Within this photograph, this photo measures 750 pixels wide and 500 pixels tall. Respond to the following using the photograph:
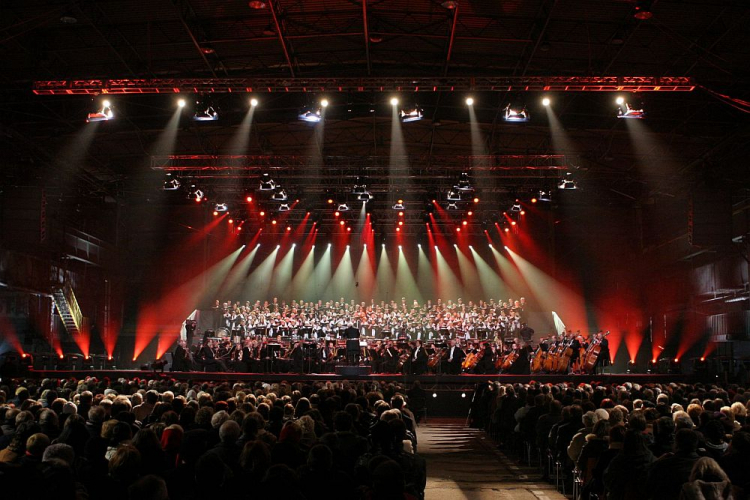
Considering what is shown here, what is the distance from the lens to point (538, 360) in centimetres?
2327

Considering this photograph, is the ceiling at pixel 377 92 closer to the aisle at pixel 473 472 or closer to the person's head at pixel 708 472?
the aisle at pixel 473 472

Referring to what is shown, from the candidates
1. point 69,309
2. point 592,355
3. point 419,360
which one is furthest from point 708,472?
point 69,309

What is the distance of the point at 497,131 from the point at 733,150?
21.9ft

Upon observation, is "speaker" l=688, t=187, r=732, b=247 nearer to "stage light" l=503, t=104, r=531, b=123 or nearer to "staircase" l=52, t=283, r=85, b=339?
"stage light" l=503, t=104, r=531, b=123

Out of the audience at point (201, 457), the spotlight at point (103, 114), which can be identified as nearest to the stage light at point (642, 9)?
the audience at point (201, 457)

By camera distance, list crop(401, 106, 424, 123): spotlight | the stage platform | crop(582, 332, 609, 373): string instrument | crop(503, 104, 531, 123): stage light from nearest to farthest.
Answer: crop(503, 104, 531, 123): stage light, crop(401, 106, 424, 123): spotlight, the stage platform, crop(582, 332, 609, 373): string instrument

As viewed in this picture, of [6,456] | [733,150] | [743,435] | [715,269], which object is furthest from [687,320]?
[6,456]

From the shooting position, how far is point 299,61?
19.6 meters

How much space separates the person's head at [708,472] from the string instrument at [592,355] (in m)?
18.3

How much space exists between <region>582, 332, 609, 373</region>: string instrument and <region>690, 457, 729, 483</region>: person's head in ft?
60.1

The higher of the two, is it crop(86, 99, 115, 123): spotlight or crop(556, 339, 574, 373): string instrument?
crop(86, 99, 115, 123): spotlight

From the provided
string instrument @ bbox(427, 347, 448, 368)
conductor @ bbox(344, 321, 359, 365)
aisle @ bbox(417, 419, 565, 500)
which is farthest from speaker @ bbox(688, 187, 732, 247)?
conductor @ bbox(344, 321, 359, 365)

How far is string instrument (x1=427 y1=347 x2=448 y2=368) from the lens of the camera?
72.7ft

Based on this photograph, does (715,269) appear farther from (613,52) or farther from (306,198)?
→ (306,198)
